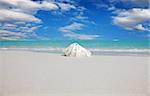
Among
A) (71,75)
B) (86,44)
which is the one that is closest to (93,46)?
(86,44)

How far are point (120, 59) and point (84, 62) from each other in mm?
269

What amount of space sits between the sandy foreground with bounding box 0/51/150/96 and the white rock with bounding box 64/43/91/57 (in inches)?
1.2

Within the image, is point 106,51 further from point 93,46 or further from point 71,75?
point 71,75

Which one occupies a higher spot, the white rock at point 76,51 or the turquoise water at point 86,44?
the turquoise water at point 86,44

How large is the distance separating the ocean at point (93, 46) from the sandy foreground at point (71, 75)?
1.5 inches

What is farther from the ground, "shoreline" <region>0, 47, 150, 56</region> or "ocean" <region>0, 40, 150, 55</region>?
"ocean" <region>0, 40, 150, 55</region>

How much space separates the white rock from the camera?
5.76 feet

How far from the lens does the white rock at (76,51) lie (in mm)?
1757

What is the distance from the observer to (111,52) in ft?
5.86

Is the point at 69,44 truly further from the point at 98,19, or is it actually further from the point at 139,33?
the point at 139,33

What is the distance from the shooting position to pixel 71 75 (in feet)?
5.77

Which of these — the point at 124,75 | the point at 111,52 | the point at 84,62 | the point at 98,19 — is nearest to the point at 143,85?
the point at 124,75

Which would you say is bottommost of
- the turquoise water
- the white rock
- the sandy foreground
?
the sandy foreground

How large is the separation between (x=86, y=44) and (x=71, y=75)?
25 cm
